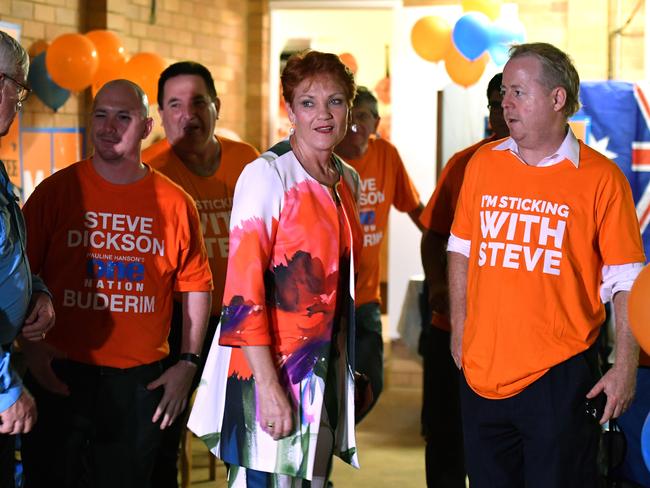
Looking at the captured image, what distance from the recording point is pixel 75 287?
2.81m

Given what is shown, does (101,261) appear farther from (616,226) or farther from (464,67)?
(464,67)

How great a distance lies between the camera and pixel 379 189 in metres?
4.49

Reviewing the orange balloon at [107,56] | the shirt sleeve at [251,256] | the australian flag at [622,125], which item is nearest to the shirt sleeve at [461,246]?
the shirt sleeve at [251,256]

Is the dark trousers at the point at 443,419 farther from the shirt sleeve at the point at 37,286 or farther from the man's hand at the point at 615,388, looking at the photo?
the shirt sleeve at the point at 37,286

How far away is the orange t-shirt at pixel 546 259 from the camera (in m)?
2.56

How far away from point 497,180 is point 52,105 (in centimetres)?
336

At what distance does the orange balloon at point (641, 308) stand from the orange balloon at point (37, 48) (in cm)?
380

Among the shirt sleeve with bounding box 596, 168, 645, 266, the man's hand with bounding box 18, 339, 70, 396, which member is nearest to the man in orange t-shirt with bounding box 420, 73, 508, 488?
the shirt sleeve with bounding box 596, 168, 645, 266

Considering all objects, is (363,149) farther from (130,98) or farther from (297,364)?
(297,364)

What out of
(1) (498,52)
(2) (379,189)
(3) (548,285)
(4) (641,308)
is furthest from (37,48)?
(4) (641,308)

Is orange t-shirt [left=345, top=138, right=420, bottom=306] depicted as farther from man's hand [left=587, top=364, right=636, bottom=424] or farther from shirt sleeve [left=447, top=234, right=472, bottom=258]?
man's hand [left=587, top=364, right=636, bottom=424]

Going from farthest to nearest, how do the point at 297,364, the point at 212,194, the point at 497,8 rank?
the point at 497,8, the point at 212,194, the point at 297,364

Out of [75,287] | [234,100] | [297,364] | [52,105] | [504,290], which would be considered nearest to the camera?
[297,364]

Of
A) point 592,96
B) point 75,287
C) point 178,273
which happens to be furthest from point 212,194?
point 592,96
